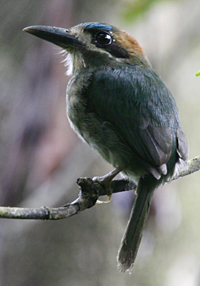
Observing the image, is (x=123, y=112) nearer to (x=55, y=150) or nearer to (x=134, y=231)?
(x=134, y=231)

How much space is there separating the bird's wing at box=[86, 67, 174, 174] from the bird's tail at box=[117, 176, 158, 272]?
241 millimetres

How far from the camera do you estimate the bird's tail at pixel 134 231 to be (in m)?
2.25

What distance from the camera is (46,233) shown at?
3.44m

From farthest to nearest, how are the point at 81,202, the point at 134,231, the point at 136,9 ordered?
the point at 136,9 < the point at 134,231 < the point at 81,202

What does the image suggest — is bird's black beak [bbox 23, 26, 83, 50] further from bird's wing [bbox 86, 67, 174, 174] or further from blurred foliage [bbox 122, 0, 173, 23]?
blurred foliage [bbox 122, 0, 173, 23]

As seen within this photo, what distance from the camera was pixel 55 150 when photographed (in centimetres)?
322

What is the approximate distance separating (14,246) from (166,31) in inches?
102

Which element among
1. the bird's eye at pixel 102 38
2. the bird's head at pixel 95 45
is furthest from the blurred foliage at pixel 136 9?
the bird's eye at pixel 102 38

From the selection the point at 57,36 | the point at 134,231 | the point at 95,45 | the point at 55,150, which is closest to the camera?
the point at 134,231

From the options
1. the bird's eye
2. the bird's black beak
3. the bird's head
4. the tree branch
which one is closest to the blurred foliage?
the bird's head

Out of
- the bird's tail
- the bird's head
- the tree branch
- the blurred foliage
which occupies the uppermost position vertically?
the blurred foliage

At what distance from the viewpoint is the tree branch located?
57.2 inches

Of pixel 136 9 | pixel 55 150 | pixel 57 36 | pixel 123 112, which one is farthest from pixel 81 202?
pixel 136 9

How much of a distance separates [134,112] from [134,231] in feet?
2.30
